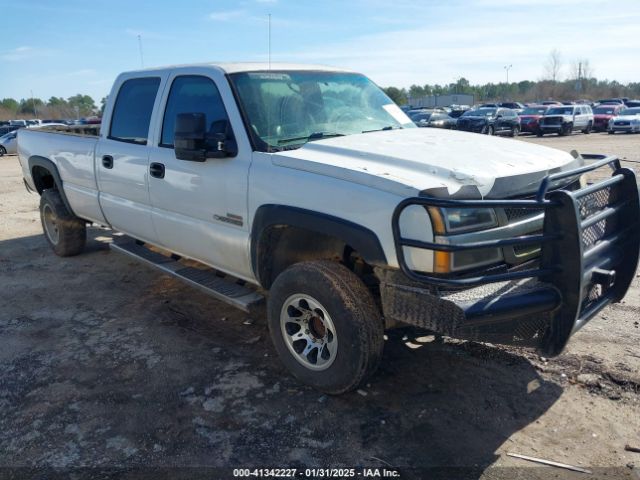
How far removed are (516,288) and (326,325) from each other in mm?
1106

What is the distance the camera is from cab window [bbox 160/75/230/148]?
155 inches

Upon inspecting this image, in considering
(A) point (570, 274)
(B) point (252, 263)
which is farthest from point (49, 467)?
(A) point (570, 274)

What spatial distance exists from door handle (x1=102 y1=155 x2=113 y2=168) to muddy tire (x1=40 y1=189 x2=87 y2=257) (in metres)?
1.48

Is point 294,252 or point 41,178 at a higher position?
point 41,178

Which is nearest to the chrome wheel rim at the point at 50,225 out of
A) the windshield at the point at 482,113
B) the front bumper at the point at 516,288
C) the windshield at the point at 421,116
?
the front bumper at the point at 516,288

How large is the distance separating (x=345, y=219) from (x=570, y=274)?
1.18 metres

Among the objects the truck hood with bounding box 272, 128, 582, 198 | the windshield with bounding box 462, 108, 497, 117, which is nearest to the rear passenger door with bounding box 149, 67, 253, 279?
the truck hood with bounding box 272, 128, 582, 198

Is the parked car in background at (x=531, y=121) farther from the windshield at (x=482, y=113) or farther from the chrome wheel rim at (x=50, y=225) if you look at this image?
the chrome wheel rim at (x=50, y=225)

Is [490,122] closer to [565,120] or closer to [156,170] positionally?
[565,120]

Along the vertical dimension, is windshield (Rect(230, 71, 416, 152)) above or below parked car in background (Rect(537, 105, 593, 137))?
above

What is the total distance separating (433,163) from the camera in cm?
312

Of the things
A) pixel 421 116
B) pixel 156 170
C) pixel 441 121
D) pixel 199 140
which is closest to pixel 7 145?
pixel 421 116

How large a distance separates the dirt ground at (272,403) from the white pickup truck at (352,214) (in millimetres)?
359

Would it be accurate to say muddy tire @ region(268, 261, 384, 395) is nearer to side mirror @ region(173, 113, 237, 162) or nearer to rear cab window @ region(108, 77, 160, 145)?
side mirror @ region(173, 113, 237, 162)
